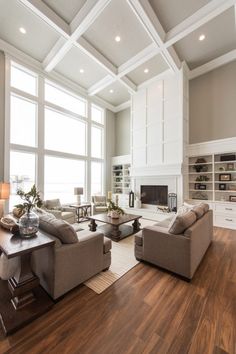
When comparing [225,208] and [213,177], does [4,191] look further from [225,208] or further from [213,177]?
[225,208]

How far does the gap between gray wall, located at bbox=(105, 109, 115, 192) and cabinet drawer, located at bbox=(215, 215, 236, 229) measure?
455 centimetres

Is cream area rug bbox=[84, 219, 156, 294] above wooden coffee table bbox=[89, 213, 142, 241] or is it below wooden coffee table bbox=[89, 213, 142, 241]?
below

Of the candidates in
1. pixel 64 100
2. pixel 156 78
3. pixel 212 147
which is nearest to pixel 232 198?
pixel 212 147

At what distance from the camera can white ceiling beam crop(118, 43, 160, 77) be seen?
4.37 meters

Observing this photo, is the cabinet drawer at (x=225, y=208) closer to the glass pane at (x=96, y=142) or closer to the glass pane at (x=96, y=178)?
the glass pane at (x=96, y=178)

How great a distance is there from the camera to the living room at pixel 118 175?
1571mm

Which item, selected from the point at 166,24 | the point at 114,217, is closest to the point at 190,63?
the point at 166,24

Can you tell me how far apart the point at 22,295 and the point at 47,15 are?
5029 mm

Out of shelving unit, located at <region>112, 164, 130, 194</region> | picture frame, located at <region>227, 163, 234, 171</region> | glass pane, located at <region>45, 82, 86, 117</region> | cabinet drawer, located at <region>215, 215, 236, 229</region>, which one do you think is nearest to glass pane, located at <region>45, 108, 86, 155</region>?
glass pane, located at <region>45, 82, 86, 117</region>

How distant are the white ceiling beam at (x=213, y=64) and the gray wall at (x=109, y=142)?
3761 millimetres

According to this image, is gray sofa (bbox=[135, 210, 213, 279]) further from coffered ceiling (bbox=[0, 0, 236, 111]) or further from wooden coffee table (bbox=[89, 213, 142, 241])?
coffered ceiling (bbox=[0, 0, 236, 111])

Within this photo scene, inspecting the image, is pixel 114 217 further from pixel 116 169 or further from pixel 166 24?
pixel 166 24

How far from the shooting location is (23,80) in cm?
501

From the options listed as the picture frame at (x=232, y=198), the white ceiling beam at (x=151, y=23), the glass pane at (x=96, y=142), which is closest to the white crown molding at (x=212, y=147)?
the picture frame at (x=232, y=198)
